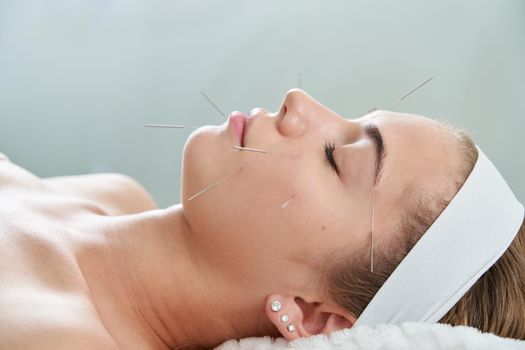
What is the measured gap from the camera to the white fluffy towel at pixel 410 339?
3.99 feet

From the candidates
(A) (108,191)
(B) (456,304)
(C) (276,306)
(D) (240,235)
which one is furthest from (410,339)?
(A) (108,191)

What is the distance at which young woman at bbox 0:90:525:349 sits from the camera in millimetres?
1282

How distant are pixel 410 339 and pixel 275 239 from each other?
→ 319 millimetres

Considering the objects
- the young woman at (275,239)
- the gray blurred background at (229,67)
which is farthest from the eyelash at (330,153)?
the gray blurred background at (229,67)

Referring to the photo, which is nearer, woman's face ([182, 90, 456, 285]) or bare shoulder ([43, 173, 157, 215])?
woman's face ([182, 90, 456, 285])

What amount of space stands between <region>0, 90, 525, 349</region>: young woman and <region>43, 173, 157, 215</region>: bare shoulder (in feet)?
1.41

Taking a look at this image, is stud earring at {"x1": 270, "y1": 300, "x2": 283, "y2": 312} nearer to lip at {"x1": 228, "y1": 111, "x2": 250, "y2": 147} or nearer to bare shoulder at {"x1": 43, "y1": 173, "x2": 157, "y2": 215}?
lip at {"x1": 228, "y1": 111, "x2": 250, "y2": 147}

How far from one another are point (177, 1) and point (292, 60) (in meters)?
0.46

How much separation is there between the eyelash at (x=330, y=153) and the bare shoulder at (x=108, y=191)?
774mm

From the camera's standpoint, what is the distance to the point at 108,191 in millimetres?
1968

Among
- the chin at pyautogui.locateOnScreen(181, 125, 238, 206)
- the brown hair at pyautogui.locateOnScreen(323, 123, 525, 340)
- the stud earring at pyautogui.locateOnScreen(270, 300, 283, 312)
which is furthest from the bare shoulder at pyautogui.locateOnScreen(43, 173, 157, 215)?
the brown hair at pyautogui.locateOnScreen(323, 123, 525, 340)

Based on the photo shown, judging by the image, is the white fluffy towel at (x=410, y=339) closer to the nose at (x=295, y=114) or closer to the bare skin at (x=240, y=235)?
the bare skin at (x=240, y=235)

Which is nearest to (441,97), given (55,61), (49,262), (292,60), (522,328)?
(292,60)

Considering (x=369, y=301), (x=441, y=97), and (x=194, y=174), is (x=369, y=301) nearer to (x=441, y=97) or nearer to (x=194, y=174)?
(x=194, y=174)
